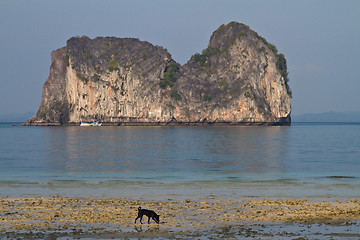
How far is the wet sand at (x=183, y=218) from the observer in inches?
592

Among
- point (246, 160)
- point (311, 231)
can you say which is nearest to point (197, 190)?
point (311, 231)

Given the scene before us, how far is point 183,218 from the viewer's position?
A: 17391 mm

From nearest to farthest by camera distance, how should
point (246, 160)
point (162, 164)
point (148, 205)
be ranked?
point (148, 205) < point (162, 164) < point (246, 160)

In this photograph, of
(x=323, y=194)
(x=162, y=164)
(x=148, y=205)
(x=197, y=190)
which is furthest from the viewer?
(x=162, y=164)

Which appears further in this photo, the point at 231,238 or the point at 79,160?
the point at 79,160

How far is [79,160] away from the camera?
48969 millimetres

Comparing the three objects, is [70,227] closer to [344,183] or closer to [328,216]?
[328,216]

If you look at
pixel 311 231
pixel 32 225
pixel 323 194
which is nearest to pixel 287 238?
pixel 311 231

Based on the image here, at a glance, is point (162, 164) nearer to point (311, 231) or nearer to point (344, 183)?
point (344, 183)

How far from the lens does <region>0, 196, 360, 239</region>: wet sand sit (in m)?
15.0

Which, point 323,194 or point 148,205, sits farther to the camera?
point 323,194

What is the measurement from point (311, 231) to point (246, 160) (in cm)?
3363

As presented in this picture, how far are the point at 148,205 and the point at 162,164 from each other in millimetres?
25103

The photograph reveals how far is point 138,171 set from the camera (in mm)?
38875
